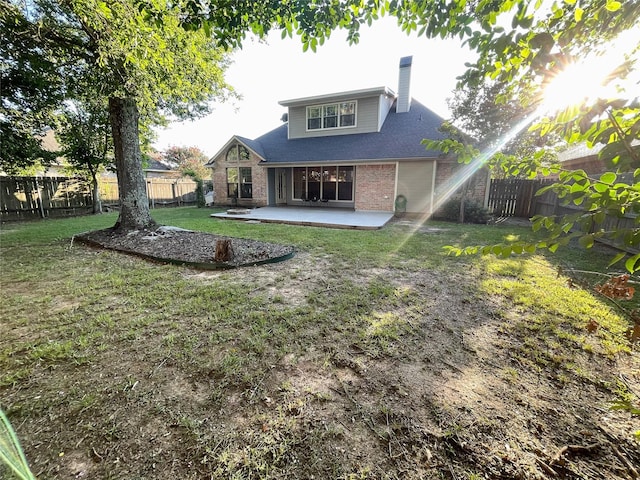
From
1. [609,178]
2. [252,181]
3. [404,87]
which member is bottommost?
[609,178]

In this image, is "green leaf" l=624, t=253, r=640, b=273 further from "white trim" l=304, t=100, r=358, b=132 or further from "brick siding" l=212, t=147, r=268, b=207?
"brick siding" l=212, t=147, r=268, b=207

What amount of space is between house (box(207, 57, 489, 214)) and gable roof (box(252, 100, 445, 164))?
0.04 metres

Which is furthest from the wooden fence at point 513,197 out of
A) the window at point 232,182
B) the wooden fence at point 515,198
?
the window at point 232,182

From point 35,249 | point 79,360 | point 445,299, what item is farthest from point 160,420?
point 35,249

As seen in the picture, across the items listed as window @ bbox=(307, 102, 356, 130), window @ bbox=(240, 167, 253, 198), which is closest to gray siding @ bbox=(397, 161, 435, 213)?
window @ bbox=(307, 102, 356, 130)

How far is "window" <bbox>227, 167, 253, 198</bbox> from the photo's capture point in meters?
15.5

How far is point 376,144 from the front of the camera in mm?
12922

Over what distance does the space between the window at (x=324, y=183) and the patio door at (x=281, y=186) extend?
22.5 inches

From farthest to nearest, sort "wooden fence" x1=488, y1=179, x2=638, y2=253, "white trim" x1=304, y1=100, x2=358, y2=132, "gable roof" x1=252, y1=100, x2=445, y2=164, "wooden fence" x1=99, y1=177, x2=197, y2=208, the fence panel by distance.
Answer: "wooden fence" x1=99, y1=177, x2=197, y2=208, "white trim" x1=304, y1=100, x2=358, y2=132, "gable roof" x1=252, y1=100, x2=445, y2=164, "wooden fence" x1=488, y1=179, x2=638, y2=253, the fence panel

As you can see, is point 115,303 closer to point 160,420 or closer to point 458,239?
point 160,420

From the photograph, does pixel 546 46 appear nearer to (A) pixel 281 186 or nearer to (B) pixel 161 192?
(A) pixel 281 186

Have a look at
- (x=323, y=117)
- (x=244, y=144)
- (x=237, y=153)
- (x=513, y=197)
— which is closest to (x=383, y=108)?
(x=323, y=117)

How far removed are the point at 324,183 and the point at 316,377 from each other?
44.9ft

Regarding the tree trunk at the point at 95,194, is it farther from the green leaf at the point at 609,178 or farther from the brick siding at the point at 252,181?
the green leaf at the point at 609,178
